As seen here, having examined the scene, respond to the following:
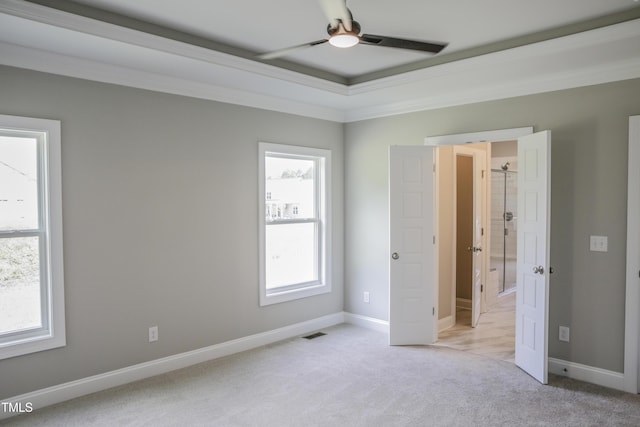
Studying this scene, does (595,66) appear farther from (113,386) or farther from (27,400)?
(27,400)

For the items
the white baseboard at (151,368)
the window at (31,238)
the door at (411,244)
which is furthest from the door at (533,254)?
the window at (31,238)

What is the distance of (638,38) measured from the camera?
2.85 metres

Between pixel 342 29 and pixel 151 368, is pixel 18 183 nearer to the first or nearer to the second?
pixel 151 368

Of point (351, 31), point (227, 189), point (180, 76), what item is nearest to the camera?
point (351, 31)

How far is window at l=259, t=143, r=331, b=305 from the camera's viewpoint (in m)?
4.61

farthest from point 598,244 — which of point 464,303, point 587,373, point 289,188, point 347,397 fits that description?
point 289,188

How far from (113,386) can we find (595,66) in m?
4.46

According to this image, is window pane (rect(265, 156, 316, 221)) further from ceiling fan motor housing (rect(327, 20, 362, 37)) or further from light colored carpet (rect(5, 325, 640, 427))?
ceiling fan motor housing (rect(327, 20, 362, 37))

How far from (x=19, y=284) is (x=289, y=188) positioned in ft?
8.56

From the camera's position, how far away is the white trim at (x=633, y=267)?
3309mm

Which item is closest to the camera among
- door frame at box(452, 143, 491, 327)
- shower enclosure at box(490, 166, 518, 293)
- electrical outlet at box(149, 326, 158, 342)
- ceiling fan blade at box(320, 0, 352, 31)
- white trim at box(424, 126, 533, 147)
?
ceiling fan blade at box(320, 0, 352, 31)

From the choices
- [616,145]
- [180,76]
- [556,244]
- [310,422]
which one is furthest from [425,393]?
[180,76]

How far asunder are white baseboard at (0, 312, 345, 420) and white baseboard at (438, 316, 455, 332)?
4.35 feet

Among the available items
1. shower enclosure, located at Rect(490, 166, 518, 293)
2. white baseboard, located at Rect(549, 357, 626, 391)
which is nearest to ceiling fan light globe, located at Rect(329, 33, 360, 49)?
white baseboard, located at Rect(549, 357, 626, 391)
